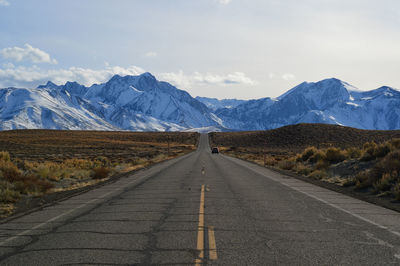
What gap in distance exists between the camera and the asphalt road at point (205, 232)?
5207 mm

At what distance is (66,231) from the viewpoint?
6891 millimetres

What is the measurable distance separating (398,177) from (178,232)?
979 cm

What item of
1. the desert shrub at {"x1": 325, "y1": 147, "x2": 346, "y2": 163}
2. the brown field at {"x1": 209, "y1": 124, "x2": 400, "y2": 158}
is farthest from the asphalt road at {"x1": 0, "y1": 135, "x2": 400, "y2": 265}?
the brown field at {"x1": 209, "y1": 124, "x2": 400, "y2": 158}

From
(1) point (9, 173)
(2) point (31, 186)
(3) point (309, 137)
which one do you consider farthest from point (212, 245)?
(3) point (309, 137)

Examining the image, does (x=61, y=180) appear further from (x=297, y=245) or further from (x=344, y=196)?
(x=297, y=245)

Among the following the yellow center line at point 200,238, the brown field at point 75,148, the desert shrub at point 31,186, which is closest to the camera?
the yellow center line at point 200,238

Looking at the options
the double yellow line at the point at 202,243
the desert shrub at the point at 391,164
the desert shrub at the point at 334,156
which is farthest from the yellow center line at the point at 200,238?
the desert shrub at the point at 334,156

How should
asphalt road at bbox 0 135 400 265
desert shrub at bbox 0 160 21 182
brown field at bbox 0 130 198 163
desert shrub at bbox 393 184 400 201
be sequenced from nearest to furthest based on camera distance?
asphalt road at bbox 0 135 400 265
desert shrub at bbox 393 184 400 201
desert shrub at bbox 0 160 21 182
brown field at bbox 0 130 198 163

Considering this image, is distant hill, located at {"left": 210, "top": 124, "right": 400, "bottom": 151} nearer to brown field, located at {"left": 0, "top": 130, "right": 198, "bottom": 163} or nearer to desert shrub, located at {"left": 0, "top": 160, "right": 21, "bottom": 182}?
brown field, located at {"left": 0, "top": 130, "right": 198, "bottom": 163}

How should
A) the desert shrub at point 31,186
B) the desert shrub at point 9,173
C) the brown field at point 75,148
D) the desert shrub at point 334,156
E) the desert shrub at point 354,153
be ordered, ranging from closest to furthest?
the desert shrub at point 31,186, the desert shrub at point 9,173, the desert shrub at point 354,153, the desert shrub at point 334,156, the brown field at point 75,148

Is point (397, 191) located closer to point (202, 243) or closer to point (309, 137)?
point (202, 243)

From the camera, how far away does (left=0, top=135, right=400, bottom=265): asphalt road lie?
5207mm

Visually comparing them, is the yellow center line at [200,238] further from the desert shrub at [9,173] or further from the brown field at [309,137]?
the brown field at [309,137]

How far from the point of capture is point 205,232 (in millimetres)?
6633
